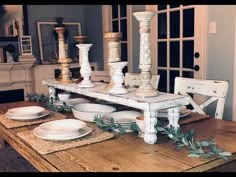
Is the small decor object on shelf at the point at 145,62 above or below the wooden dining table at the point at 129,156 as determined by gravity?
above

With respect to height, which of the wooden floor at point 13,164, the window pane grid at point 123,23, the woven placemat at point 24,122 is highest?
the window pane grid at point 123,23

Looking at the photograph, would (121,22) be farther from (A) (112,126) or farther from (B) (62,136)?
(B) (62,136)

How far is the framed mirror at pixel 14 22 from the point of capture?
421cm

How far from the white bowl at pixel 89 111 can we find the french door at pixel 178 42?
5.20 feet

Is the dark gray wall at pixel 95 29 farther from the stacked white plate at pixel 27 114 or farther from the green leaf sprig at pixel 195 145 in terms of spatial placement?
the green leaf sprig at pixel 195 145

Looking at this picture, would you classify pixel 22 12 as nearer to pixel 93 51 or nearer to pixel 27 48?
pixel 27 48

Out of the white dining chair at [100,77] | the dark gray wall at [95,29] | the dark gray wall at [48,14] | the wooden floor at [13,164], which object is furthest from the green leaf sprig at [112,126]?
the dark gray wall at [48,14]

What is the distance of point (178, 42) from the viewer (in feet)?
10.5

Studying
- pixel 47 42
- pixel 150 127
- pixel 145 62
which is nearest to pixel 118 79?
pixel 145 62

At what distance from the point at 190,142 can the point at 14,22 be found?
3.75m

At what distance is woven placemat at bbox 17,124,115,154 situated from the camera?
45.7 inches

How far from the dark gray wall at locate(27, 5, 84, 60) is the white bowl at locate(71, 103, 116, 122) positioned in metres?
3.01

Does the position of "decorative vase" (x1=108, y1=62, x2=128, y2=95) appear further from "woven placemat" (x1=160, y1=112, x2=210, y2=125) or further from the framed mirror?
the framed mirror
